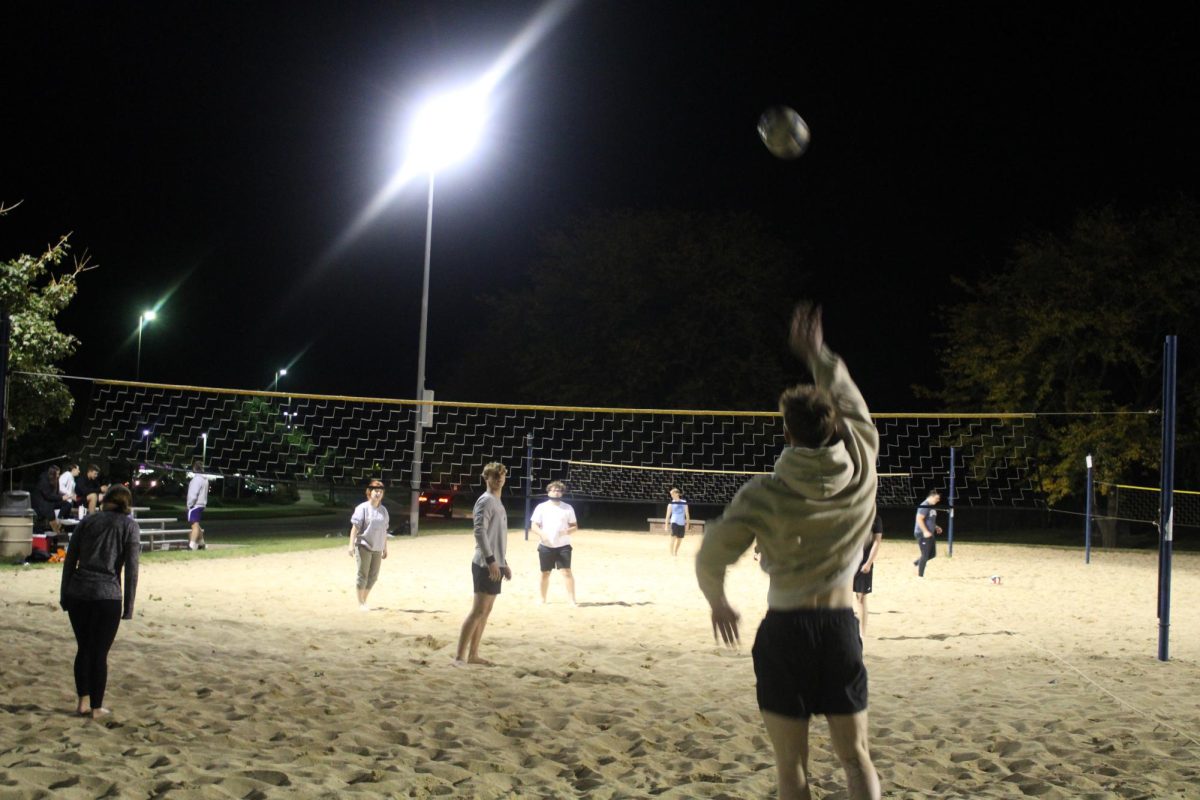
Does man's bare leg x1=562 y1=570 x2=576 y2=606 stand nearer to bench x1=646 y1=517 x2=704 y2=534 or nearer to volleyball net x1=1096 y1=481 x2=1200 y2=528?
bench x1=646 y1=517 x2=704 y2=534

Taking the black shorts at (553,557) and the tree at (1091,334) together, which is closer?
the black shorts at (553,557)

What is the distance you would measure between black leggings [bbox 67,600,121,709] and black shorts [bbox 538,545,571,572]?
5632 millimetres

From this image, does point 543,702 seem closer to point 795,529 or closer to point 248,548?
point 795,529

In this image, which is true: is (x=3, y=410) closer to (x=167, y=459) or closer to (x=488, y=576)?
(x=488, y=576)

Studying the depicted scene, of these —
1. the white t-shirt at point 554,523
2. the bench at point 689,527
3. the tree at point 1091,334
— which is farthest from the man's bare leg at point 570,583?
the tree at point 1091,334

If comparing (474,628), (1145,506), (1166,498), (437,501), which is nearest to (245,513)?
(437,501)

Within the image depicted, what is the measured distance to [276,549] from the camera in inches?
677

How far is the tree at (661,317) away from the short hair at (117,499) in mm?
25998

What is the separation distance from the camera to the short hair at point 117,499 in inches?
225

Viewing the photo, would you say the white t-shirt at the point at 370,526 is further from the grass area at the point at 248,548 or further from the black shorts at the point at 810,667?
the black shorts at the point at 810,667

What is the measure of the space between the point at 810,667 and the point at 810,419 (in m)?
0.68

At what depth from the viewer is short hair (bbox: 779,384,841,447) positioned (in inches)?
116

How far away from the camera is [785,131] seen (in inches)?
280

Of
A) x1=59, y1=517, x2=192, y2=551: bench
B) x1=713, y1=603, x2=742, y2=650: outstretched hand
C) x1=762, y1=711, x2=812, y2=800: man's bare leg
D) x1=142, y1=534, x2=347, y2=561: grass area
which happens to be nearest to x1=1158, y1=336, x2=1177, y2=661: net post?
x1=762, y1=711, x2=812, y2=800: man's bare leg
